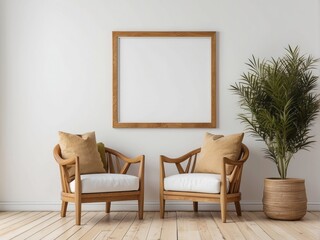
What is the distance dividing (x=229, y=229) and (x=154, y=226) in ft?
2.26

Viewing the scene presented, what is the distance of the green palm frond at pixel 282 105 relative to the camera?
5305mm

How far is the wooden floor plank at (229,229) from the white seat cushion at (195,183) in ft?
1.06

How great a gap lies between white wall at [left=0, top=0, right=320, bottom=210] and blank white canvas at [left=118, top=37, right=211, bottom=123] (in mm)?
149

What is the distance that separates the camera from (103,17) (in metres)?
5.96

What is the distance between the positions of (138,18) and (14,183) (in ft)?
7.67

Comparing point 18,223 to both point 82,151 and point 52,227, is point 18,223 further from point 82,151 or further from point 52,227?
point 82,151

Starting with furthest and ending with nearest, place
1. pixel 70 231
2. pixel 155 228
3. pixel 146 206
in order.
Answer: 1. pixel 146 206
2. pixel 155 228
3. pixel 70 231

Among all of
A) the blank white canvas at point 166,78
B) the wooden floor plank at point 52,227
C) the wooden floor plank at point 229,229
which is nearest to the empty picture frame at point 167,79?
the blank white canvas at point 166,78

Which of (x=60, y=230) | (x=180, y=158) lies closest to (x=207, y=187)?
(x=180, y=158)

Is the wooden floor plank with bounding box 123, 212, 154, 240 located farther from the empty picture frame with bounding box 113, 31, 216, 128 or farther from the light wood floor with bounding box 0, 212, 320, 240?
the empty picture frame with bounding box 113, 31, 216, 128

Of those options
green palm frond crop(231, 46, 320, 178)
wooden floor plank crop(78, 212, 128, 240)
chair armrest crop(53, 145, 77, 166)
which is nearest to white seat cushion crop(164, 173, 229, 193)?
wooden floor plank crop(78, 212, 128, 240)

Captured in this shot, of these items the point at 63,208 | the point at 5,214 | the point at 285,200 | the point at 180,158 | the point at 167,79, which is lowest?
the point at 5,214

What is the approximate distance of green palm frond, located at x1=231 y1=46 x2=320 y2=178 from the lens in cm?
530

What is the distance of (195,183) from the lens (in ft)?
16.7
